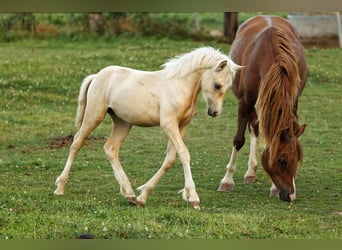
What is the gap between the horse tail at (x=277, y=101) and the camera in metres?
6.47

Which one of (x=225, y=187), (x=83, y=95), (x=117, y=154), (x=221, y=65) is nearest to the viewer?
(x=221, y=65)

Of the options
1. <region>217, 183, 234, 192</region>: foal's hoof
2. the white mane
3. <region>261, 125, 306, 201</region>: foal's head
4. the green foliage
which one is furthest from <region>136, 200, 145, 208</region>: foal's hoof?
the green foliage

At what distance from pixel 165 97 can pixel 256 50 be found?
64.6 inches

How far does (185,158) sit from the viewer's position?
6.18m

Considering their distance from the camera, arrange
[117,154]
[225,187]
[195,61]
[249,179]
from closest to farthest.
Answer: [195,61] → [117,154] → [225,187] → [249,179]

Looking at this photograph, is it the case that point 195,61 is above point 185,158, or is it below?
above

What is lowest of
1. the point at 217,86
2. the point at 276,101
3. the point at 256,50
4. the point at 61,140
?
the point at 61,140

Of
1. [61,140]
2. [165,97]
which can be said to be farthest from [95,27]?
[165,97]

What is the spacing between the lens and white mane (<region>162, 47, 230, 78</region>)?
605 cm

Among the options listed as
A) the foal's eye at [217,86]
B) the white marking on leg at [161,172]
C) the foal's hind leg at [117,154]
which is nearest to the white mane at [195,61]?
the foal's eye at [217,86]

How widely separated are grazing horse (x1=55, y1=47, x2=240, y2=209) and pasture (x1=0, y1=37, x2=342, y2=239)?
0.36 m

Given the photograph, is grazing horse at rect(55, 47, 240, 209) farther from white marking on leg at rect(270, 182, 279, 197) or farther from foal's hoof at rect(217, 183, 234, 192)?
foal's hoof at rect(217, 183, 234, 192)

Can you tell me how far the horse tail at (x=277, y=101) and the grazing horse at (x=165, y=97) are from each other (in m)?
0.65

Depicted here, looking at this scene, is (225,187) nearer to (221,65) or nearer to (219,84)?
(219,84)
